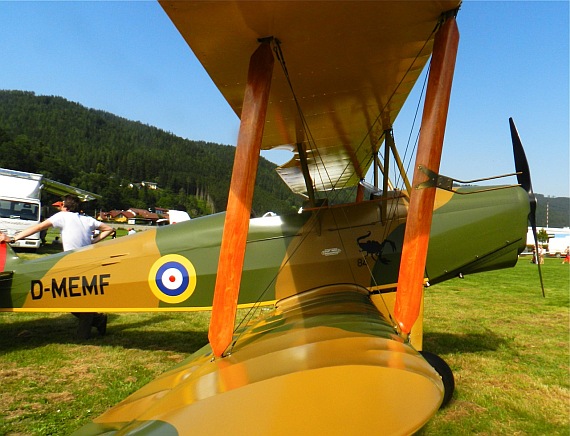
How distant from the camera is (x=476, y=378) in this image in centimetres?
392

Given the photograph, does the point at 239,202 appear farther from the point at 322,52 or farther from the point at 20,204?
the point at 20,204

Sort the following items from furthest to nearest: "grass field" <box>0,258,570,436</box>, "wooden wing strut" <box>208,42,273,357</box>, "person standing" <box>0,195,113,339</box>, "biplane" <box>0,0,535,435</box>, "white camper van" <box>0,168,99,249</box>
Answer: "white camper van" <box>0,168,99,249</box>, "person standing" <box>0,195,113,339</box>, "grass field" <box>0,258,570,436</box>, "wooden wing strut" <box>208,42,273,357</box>, "biplane" <box>0,0,535,435</box>

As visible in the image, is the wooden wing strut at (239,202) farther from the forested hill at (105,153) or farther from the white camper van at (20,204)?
the forested hill at (105,153)

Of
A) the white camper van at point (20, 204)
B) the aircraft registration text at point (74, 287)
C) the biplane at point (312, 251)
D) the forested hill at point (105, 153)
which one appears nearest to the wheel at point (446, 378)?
the biplane at point (312, 251)

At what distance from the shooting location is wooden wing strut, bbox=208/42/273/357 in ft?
7.91

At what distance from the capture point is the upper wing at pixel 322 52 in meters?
2.21

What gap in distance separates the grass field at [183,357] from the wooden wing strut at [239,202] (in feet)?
4.15

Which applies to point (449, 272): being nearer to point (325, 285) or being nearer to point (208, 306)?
point (325, 285)

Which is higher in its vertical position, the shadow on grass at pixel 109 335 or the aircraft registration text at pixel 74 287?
the aircraft registration text at pixel 74 287

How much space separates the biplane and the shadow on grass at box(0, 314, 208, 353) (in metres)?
0.62

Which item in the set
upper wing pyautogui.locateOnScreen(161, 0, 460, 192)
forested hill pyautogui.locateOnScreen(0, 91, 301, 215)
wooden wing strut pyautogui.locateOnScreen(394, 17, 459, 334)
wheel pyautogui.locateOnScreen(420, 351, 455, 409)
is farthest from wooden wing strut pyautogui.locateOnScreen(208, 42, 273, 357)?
forested hill pyautogui.locateOnScreen(0, 91, 301, 215)

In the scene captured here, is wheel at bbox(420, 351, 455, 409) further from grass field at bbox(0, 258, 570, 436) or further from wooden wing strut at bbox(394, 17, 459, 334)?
wooden wing strut at bbox(394, 17, 459, 334)

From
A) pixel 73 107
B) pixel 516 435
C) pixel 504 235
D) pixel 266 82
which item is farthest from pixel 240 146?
pixel 73 107

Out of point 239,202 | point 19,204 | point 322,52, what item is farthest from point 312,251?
point 19,204
